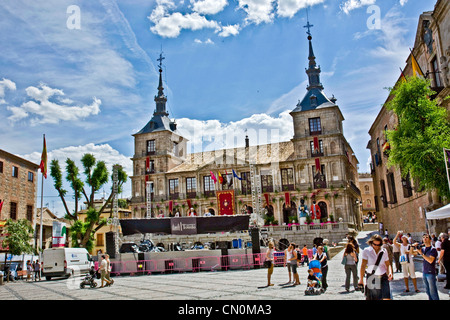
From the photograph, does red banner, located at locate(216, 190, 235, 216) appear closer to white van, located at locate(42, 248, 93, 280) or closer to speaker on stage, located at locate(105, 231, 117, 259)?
speaker on stage, located at locate(105, 231, 117, 259)

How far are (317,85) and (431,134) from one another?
31.5 meters

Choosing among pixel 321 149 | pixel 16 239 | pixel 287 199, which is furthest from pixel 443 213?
pixel 321 149

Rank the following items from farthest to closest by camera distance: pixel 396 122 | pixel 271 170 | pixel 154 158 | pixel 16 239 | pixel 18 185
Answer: pixel 154 158
pixel 271 170
pixel 18 185
pixel 396 122
pixel 16 239

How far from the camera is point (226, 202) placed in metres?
44.9

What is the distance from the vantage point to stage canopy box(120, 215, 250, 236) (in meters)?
23.8

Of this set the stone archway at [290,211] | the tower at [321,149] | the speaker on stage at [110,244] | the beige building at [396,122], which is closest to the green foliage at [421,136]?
the beige building at [396,122]

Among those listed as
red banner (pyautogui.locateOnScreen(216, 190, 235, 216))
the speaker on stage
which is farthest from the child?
red banner (pyautogui.locateOnScreen(216, 190, 235, 216))

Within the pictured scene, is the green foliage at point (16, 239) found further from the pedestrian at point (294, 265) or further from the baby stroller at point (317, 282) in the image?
the baby stroller at point (317, 282)

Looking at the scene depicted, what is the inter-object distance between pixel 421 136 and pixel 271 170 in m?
28.7

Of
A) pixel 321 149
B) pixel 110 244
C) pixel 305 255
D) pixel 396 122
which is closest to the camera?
pixel 110 244

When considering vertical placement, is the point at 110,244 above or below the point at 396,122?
below

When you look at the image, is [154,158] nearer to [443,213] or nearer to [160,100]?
[160,100]

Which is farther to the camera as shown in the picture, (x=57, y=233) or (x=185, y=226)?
(x=57, y=233)
